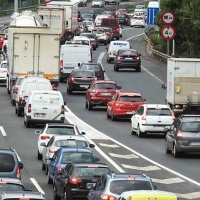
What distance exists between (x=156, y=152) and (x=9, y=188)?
1656 centimetres

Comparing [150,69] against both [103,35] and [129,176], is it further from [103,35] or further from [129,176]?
[129,176]

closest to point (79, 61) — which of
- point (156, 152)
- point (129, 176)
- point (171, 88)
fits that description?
point (171, 88)

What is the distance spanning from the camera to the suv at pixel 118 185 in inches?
907

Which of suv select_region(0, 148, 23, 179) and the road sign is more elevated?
the road sign

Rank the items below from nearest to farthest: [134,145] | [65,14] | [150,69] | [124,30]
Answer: [134,145], [150,69], [65,14], [124,30]

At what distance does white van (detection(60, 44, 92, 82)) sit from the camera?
→ 6844cm

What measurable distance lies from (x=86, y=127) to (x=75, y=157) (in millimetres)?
18050

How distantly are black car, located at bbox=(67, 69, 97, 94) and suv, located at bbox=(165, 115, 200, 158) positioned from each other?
23090 mm

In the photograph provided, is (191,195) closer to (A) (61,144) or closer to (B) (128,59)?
(A) (61,144)

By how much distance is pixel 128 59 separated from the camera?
7488 centimetres

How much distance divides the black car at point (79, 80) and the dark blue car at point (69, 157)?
31190 millimetres

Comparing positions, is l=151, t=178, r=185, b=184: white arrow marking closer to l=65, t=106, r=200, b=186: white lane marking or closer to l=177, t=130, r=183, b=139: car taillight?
l=65, t=106, r=200, b=186: white lane marking

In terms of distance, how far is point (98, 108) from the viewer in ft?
187

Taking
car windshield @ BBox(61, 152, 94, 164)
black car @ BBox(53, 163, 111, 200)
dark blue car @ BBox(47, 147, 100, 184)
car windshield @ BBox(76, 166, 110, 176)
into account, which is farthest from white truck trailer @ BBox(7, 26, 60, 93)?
car windshield @ BBox(76, 166, 110, 176)
